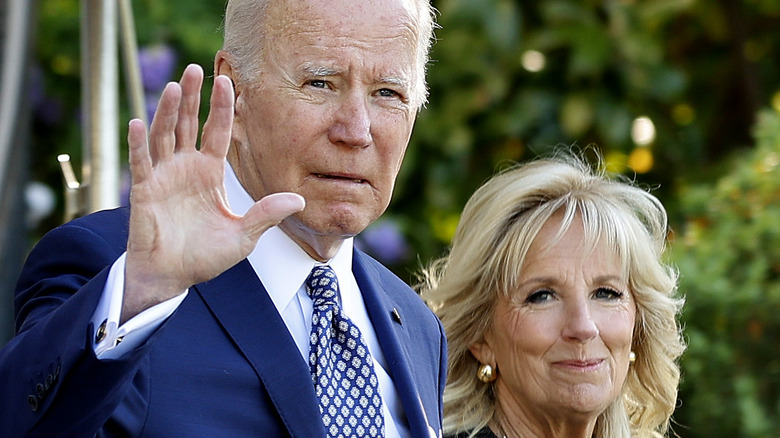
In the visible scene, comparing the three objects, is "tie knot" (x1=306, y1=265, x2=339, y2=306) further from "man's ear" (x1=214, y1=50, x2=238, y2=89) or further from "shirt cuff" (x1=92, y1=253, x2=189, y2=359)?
"shirt cuff" (x1=92, y1=253, x2=189, y2=359)

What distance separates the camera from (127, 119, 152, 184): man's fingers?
1.54 meters

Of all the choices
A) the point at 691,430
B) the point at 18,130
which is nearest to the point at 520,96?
the point at 691,430

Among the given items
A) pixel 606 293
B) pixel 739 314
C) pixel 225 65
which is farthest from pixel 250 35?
pixel 739 314

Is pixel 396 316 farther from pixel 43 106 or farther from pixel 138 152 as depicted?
pixel 43 106

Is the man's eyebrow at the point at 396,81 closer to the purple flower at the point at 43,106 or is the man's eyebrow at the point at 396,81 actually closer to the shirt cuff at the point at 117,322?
the shirt cuff at the point at 117,322

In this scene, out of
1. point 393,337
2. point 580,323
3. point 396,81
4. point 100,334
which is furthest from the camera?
point 580,323

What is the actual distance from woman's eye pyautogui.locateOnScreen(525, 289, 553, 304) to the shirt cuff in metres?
1.25

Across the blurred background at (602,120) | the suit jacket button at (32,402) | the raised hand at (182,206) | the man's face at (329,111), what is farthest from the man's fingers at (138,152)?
the blurred background at (602,120)

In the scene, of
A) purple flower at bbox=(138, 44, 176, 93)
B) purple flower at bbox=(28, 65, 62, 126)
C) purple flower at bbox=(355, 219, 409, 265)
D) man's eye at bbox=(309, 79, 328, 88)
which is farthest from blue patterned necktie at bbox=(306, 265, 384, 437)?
purple flower at bbox=(28, 65, 62, 126)

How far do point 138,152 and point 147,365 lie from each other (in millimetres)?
365

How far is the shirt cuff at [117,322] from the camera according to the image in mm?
1558

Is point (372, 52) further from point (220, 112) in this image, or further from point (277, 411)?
point (277, 411)

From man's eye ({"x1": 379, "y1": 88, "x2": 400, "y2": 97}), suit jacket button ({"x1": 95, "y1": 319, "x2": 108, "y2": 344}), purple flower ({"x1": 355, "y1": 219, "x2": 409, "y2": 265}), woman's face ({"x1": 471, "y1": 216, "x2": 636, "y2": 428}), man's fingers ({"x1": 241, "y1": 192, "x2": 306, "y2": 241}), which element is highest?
man's eye ({"x1": 379, "y1": 88, "x2": 400, "y2": 97})

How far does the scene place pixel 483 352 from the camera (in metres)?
2.80
